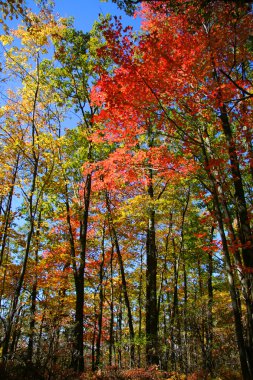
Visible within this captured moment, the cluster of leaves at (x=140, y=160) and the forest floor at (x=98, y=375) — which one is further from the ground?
the cluster of leaves at (x=140, y=160)

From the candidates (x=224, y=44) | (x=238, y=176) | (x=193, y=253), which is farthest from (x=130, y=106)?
(x=193, y=253)

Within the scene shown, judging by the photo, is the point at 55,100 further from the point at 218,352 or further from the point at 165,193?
the point at 218,352

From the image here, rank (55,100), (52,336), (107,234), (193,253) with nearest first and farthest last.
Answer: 1. (52,336)
2. (55,100)
3. (193,253)
4. (107,234)

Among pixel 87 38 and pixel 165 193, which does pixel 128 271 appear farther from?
pixel 87 38

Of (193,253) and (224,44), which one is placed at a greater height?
(224,44)

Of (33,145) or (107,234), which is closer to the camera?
(33,145)

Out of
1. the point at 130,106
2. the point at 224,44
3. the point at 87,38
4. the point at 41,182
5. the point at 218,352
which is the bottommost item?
the point at 218,352

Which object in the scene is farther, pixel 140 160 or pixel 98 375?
pixel 140 160

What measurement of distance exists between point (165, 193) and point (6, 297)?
376 inches

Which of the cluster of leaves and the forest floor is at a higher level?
the cluster of leaves

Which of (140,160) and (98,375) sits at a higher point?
(140,160)

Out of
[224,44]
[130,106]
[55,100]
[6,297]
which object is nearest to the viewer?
[224,44]

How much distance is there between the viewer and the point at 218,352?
13.1m

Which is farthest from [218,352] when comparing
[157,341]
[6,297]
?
[6,297]
